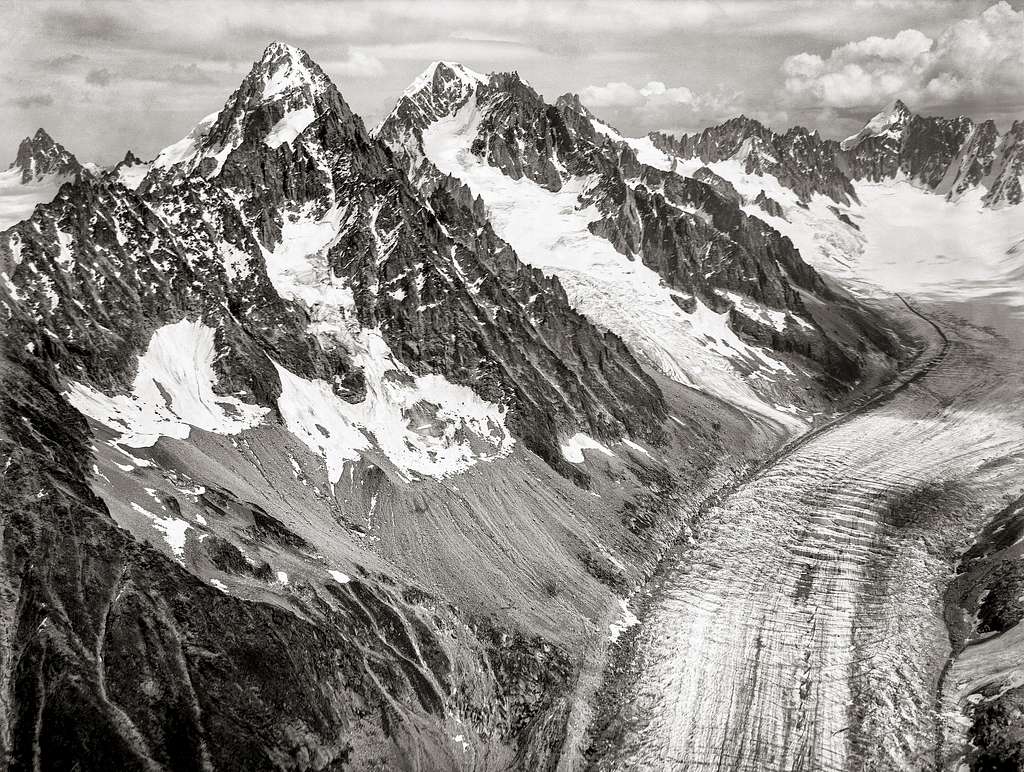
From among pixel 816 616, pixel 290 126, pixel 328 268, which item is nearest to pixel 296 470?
pixel 328 268

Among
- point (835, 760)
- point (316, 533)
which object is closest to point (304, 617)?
point (316, 533)

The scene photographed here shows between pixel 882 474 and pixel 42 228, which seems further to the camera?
pixel 882 474

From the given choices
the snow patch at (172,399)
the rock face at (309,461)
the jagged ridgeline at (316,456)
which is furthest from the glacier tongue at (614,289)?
the snow patch at (172,399)

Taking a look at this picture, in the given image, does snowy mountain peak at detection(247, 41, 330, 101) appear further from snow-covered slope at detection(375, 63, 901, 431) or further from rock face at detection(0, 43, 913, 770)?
snow-covered slope at detection(375, 63, 901, 431)

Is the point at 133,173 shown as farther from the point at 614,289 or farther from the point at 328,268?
the point at 614,289

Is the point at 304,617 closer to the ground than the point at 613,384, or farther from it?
closer to the ground

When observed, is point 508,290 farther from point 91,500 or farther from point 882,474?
point 91,500

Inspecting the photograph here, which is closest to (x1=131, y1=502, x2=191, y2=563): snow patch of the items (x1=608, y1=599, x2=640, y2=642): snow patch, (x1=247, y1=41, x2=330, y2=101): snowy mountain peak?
(x1=608, y1=599, x2=640, y2=642): snow patch

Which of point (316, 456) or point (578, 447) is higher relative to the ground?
point (578, 447)
